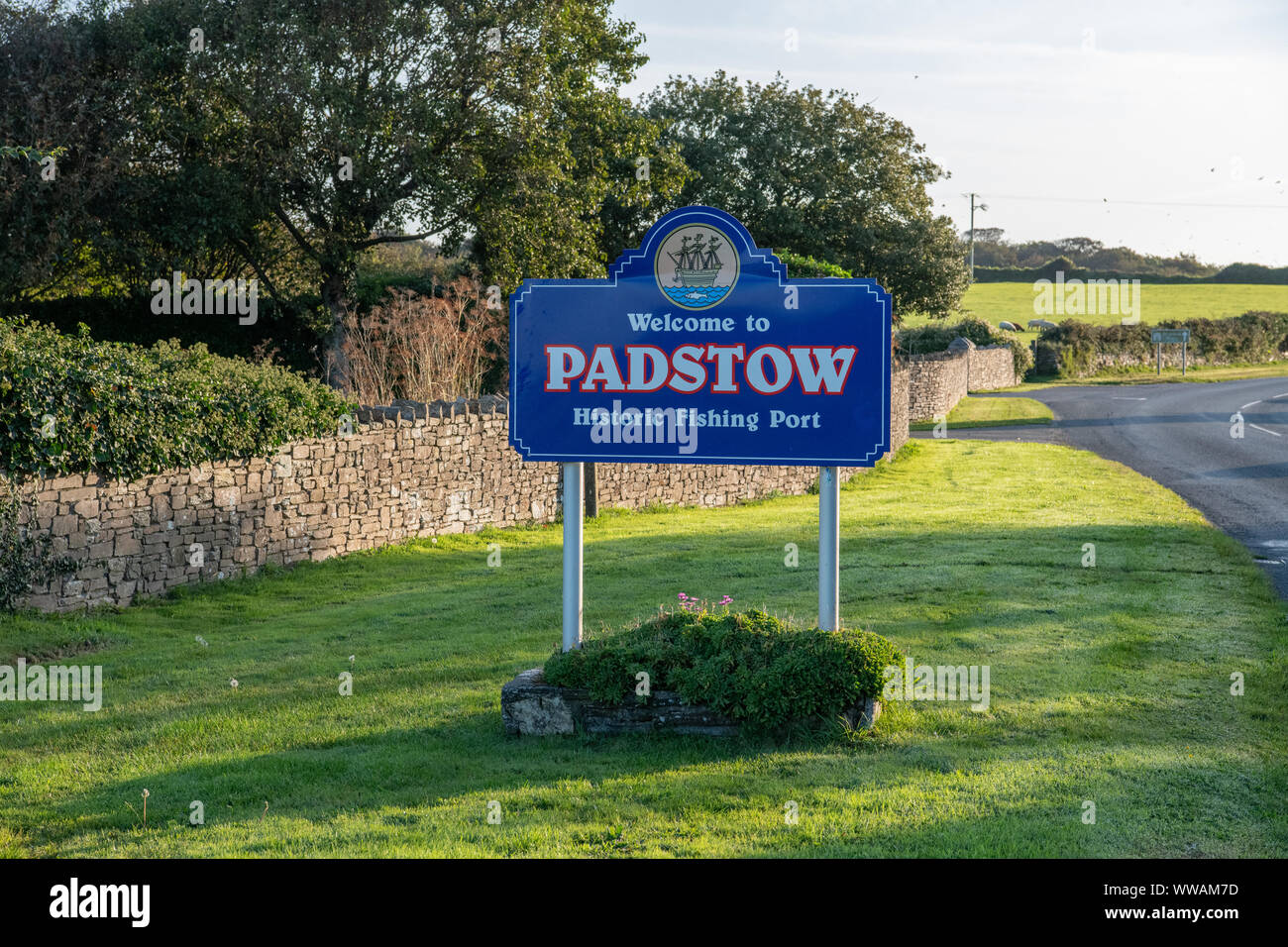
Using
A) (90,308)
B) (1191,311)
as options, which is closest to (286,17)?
(90,308)

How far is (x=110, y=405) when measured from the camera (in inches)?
437

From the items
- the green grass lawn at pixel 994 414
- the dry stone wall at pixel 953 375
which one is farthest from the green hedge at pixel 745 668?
the dry stone wall at pixel 953 375

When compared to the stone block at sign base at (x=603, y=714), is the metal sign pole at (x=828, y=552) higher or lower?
higher

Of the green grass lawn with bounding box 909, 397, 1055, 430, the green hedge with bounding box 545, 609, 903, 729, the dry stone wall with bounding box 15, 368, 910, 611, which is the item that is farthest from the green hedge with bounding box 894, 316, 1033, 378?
the green hedge with bounding box 545, 609, 903, 729

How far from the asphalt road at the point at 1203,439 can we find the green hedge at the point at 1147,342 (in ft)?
22.8

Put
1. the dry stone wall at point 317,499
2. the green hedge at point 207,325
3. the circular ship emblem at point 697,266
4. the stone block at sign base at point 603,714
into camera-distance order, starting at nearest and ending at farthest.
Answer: the stone block at sign base at point 603,714 → the circular ship emblem at point 697,266 → the dry stone wall at point 317,499 → the green hedge at point 207,325

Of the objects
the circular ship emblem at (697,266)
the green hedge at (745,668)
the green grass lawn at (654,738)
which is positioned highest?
the circular ship emblem at (697,266)

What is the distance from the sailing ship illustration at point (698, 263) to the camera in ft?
23.3

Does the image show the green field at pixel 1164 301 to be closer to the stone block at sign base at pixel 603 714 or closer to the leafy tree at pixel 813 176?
the leafy tree at pixel 813 176

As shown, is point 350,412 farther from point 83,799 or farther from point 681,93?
point 681,93

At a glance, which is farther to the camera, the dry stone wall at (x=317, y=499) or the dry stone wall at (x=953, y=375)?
the dry stone wall at (x=953, y=375)

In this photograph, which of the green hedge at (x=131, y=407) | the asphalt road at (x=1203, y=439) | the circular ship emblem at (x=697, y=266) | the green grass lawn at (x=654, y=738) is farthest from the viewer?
the asphalt road at (x=1203, y=439)

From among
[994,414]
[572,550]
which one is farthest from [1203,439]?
[572,550]

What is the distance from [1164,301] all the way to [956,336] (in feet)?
142
